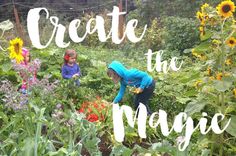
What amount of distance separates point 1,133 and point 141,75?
1.60 metres

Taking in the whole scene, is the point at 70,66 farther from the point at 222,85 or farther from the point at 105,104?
the point at 222,85

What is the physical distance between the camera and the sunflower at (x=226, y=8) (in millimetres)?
2881

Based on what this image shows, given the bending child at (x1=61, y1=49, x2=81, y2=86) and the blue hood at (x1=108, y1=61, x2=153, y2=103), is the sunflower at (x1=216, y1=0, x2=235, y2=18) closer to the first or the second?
the blue hood at (x1=108, y1=61, x2=153, y2=103)

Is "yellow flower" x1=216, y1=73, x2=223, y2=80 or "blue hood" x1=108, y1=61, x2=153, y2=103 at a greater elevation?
"yellow flower" x1=216, y1=73, x2=223, y2=80

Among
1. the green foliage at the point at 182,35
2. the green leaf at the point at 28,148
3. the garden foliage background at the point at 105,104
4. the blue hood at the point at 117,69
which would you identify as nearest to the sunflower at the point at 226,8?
the garden foliage background at the point at 105,104

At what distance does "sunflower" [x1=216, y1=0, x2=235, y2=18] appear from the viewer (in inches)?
113

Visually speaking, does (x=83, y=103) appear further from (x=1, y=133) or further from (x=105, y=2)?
(x=105, y=2)

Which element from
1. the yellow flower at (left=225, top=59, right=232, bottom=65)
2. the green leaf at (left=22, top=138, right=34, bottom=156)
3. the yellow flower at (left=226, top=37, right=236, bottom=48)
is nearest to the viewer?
the green leaf at (left=22, top=138, right=34, bottom=156)

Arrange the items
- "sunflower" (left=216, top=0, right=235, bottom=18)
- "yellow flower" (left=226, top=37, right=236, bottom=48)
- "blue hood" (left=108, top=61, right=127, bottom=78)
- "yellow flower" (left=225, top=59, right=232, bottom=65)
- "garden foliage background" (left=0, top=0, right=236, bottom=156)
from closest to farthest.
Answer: "garden foliage background" (left=0, top=0, right=236, bottom=156)
"sunflower" (left=216, top=0, right=235, bottom=18)
"yellow flower" (left=226, top=37, right=236, bottom=48)
"yellow flower" (left=225, top=59, right=232, bottom=65)
"blue hood" (left=108, top=61, right=127, bottom=78)

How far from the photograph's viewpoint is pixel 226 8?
290cm

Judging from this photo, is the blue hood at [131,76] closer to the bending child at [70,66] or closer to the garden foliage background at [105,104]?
the garden foliage background at [105,104]

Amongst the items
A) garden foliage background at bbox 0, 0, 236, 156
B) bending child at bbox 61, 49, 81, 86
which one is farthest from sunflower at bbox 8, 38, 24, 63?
bending child at bbox 61, 49, 81, 86

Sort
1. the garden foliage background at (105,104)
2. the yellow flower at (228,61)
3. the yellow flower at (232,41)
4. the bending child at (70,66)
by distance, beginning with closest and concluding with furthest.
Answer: the garden foliage background at (105,104)
the yellow flower at (232,41)
the yellow flower at (228,61)
the bending child at (70,66)

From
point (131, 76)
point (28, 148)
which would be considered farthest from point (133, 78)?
point (28, 148)
